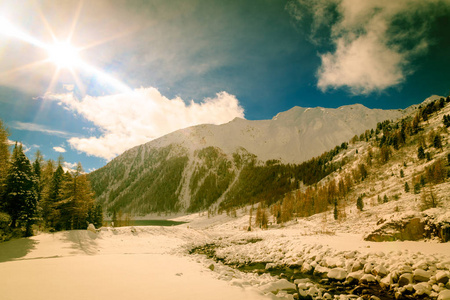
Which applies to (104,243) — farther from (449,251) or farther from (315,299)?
(449,251)

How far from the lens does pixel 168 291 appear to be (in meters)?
6.98

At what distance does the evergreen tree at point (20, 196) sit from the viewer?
20730 millimetres

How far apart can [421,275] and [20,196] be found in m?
34.4

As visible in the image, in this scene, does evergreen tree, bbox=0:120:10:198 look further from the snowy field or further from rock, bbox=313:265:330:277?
rock, bbox=313:265:330:277

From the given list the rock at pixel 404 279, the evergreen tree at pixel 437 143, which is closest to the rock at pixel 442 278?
the rock at pixel 404 279

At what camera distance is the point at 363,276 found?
11344 millimetres

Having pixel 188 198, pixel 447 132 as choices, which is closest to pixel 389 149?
pixel 447 132

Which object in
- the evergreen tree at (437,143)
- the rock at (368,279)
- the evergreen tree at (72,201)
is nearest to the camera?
the rock at (368,279)

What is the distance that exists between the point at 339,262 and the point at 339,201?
49042 mm

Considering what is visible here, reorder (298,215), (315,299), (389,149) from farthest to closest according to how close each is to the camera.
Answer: (389,149) → (298,215) → (315,299)

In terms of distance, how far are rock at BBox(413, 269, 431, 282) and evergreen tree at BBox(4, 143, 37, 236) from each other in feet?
108

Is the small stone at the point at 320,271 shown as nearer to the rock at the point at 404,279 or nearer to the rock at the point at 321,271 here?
the rock at the point at 321,271

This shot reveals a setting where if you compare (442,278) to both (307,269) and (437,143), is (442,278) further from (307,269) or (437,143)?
(437,143)

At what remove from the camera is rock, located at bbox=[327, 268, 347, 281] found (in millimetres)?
12035
